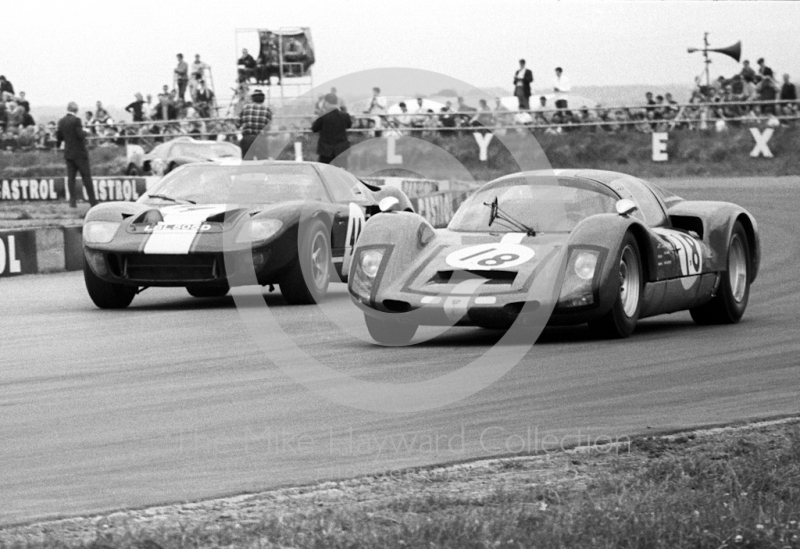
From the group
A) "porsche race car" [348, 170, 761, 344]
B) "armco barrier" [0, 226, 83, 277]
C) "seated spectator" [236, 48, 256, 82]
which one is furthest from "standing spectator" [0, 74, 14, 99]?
"porsche race car" [348, 170, 761, 344]

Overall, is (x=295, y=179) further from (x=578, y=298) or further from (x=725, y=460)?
(x=725, y=460)

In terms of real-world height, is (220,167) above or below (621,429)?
above

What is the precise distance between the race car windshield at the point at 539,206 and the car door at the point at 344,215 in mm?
2287

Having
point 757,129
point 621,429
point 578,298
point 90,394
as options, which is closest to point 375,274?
point 578,298

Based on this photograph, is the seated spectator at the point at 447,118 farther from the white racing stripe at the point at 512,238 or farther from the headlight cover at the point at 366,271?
the headlight cover at the point at 366,271

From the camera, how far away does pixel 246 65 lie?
32469 mm

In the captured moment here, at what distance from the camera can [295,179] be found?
11.5 metres

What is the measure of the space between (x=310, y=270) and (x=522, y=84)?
19.9m

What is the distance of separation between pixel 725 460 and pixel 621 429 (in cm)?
72

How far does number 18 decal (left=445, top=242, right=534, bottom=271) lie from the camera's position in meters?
8.23

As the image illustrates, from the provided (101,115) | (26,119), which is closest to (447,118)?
(101,115)

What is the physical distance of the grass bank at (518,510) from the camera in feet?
12.7

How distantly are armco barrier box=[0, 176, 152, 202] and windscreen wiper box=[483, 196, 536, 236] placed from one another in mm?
15188

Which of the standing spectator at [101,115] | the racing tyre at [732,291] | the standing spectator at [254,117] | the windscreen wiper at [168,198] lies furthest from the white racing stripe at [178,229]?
the standing spectator at [101,115]
